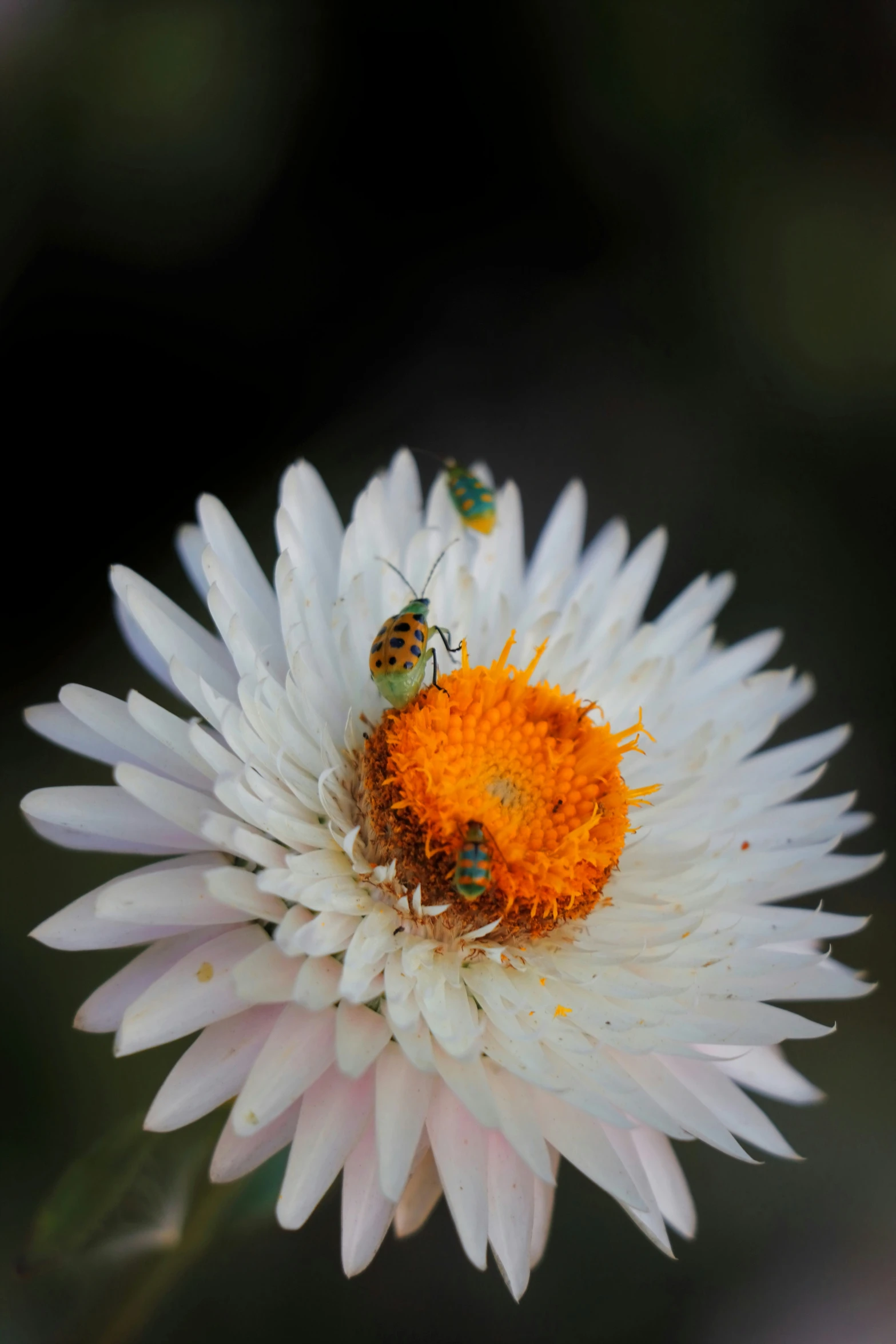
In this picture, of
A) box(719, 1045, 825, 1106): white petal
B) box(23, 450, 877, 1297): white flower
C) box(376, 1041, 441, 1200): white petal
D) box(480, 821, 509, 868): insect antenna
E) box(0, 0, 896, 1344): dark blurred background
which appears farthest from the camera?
box(0, 0, 896, 1344): dark blurred background

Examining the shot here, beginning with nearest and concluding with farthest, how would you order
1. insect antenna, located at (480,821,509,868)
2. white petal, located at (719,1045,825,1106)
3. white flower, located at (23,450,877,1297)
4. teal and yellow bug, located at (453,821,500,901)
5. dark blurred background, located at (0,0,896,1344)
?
1. white flower, located at (23,450,877,1297)
2. teal and yellow bug, located at (453,821,500,901)
3. insect antenna, located at (480,821,509,868)
4. white petal, located at (719,1045,825,1106)
5. dark blurred background, located at (0,0,896,1344)

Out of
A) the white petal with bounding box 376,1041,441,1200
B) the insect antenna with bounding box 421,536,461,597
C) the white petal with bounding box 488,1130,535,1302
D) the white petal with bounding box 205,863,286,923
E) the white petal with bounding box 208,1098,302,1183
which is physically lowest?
the white petal with bounding box 488,1130,535,1302

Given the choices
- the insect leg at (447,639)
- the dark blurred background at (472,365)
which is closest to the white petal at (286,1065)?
the insect leg at (447,639)

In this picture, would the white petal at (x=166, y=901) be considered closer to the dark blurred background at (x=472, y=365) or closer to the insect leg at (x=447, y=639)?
the insect leg at (x=447, y=639)

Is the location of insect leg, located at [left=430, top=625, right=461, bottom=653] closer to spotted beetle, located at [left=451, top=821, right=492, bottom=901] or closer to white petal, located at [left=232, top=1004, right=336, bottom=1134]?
spotted beetle, located at [left=451, top=821, right=492, bottom=901]

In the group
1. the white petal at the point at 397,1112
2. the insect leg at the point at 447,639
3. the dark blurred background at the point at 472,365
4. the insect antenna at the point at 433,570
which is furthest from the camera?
the dark blurred background at the point at 472,365

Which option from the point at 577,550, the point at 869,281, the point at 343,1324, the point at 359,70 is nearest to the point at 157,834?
the point at 577,550

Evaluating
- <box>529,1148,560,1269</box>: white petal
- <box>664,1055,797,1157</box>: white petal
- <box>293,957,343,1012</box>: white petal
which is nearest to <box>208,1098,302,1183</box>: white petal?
<box>293,957,343,1012</box>: white petal

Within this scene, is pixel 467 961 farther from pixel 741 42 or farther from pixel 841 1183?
pixel 741 42
